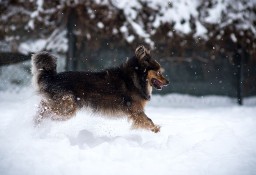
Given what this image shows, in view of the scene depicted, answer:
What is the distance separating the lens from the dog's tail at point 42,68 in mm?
4663

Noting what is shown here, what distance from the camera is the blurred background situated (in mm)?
8164

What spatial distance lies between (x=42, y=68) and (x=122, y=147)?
65.5 inches

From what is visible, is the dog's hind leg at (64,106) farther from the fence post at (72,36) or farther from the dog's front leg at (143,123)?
the fence post at (72,36)

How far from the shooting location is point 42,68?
15.5 ft

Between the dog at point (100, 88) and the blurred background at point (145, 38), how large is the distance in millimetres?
3236

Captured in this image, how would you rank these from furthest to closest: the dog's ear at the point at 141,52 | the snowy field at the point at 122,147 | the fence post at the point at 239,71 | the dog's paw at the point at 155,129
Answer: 1. the fence post at the point at 239,71
2. the dog's paw at the point at 155,129
3. the dog's ear at the point at 141,52
4. the snowy field at the point at 122,147

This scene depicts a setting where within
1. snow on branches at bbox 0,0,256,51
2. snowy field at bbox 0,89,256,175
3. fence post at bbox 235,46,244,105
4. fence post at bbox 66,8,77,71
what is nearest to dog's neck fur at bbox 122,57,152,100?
snowy field at bbox 0,89,256,175

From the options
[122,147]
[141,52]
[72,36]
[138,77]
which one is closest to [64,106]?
[122,147]

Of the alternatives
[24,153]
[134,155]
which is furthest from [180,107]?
[24,153]

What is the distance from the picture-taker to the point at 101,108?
4953mm

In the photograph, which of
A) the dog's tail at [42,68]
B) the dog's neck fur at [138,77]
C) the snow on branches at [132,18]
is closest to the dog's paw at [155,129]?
the dog's neck fur at [138,77]

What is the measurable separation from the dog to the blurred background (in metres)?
3.24

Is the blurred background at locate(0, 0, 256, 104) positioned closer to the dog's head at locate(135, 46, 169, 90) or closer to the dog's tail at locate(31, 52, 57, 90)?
the dog's tail at locate(31, 52, 57, 90)

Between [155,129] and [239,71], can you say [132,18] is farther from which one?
[155,129]
